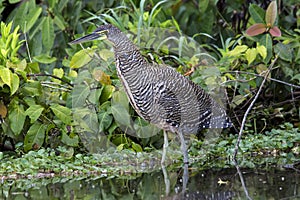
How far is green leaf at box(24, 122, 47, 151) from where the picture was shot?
666 centimetres

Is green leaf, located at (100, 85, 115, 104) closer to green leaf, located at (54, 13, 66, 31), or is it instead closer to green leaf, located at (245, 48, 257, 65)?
green leaf, located at (245, 48, 257, 65)

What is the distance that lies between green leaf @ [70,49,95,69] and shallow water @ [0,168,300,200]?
1.34 metres

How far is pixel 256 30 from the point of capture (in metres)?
7.24

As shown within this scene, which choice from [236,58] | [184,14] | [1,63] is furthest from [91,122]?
[184,14]

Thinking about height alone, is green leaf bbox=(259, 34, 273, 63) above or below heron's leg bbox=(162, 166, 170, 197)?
above

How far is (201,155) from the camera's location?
6.61 meters

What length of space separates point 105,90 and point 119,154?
73 cm

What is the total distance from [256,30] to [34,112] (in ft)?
7.34

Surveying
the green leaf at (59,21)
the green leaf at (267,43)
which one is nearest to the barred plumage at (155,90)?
the green leaf at (267,43)

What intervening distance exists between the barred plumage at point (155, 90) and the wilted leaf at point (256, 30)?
989mm

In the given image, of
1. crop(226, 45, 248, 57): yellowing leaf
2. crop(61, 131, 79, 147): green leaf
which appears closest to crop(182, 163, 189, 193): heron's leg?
crop(61, 131, 79, 147): green leaf

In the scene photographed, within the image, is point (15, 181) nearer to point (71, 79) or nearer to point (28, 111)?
point (28, 111)

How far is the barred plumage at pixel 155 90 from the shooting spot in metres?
6.20

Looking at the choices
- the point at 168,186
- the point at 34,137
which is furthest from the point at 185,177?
the point at 34,137
